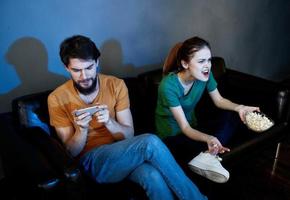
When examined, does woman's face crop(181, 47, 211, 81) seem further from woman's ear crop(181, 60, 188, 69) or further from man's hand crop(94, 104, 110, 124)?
man's hand crop(94, 104, 110, 124)

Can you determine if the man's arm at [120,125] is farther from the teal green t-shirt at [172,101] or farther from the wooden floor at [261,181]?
the wooden floor at [261,181]

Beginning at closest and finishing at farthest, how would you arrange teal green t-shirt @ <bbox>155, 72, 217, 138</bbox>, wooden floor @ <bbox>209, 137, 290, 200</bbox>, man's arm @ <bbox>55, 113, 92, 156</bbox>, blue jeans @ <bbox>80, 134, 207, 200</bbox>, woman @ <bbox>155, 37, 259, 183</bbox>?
blue jeans @ <bbox>80, 134, 207, 200</bbox>
man's arm @ <bbox>55, 113, 92, 156</bbox>
woman @ <bbox>155, 37, 259, 183</bbox>
teal green t-shirt @ <bbox>155, 72, 217, 138</bbox>
wooden floor @ <bbox>209, 137, 290, 200</bbox>

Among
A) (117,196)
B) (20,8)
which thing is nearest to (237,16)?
(20,8)

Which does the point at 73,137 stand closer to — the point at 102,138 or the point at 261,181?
the point at 102,138

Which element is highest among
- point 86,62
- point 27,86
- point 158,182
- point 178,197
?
point 86,62

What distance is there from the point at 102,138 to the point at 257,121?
90 centimetres

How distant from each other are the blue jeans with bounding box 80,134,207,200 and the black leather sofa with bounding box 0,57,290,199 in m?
0.06

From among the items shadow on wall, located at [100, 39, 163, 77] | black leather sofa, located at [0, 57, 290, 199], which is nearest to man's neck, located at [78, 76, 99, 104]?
black leather sofa, located at [0, 57, 290, 199]

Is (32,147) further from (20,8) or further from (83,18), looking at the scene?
(83,18)

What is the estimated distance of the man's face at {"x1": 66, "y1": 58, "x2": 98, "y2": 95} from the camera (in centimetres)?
156

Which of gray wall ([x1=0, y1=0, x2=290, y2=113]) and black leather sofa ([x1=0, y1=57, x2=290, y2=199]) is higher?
gray wall ([x1=0, y1=0, x2=290, y2=113])

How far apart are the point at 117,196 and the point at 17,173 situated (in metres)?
0.48

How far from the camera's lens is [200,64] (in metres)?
1.84

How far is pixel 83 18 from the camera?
201cm
